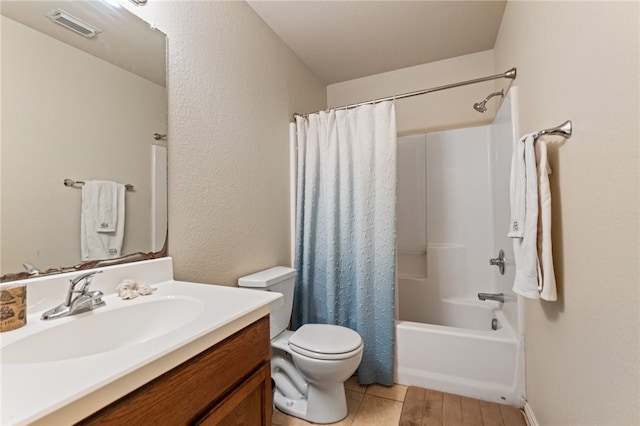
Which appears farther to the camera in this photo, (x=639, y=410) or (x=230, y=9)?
(x=230, y=9)

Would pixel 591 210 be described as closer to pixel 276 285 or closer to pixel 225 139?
pixel 276 285

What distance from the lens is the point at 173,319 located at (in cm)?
95

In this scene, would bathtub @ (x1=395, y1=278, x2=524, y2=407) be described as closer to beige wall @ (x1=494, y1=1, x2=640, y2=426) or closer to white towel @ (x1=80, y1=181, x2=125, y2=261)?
beige wall @ (x1=494, y1=1, x2=640, y2=426)

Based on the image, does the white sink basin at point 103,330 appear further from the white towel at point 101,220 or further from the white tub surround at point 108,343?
the white towel at point 101,220

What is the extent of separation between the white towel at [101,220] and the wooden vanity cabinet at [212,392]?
0.60m

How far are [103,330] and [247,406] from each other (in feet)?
1.55

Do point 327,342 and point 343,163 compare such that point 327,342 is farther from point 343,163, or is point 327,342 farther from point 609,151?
point 609,151

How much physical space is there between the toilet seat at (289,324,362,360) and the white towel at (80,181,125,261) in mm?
946

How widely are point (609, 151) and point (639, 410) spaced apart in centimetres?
63

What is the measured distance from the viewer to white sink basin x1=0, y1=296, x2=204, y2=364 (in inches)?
26.7

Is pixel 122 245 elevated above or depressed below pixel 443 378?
above

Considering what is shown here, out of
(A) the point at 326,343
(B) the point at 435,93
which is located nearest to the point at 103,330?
(A) the point at 326,343

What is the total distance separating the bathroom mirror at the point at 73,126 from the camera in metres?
0.82

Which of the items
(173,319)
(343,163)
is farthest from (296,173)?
(173,319)
